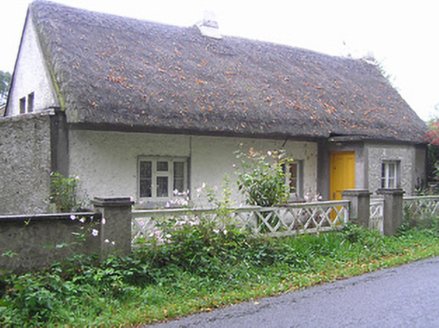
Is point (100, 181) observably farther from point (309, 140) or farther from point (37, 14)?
point (309, 140)

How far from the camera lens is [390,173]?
44.5 feet

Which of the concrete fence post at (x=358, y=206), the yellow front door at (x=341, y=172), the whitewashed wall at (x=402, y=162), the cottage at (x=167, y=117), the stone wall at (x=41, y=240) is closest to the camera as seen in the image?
the stone wall at (x=41, y=240)

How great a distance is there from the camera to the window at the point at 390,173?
43.8ft

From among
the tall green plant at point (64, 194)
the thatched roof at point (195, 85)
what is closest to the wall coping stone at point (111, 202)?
the tall green plant at point (64, 194)

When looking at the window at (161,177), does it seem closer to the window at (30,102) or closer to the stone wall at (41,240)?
the window at (30,102)

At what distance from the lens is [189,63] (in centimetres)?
1198

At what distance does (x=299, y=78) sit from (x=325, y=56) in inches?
160

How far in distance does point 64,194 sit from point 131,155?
1.78m

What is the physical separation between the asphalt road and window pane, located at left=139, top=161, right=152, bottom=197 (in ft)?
15.8

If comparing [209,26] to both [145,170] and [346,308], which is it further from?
[346,308]

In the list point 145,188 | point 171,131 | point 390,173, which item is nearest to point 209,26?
point 171,131

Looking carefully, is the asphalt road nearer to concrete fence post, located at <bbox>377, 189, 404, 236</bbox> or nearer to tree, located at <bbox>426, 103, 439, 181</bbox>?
concrete fence post, located at <bbox>377, 189, 404, 236</bbox>

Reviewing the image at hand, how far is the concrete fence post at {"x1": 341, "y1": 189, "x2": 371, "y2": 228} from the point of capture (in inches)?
378

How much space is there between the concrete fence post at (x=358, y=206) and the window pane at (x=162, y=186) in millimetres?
4080
